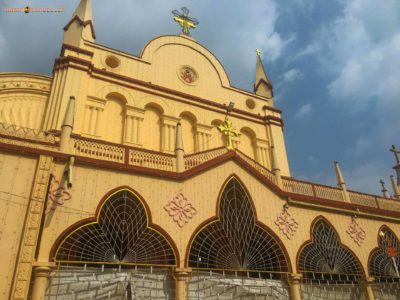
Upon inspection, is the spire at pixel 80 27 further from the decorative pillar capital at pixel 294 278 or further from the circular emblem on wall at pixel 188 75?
the decorative pillar capital at pixel 294 278

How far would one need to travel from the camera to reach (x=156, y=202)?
12.0 m

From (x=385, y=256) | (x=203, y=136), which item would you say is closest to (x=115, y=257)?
(x=203, y=136)

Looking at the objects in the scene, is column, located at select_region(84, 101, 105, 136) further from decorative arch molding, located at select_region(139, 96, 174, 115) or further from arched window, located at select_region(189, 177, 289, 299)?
arched window, located at select_region(189, 177, 289, 299)

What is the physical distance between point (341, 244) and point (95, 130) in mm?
12093

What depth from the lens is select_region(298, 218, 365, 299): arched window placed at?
14.0 metres

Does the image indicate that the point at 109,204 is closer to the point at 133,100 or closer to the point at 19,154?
the point at 19,154

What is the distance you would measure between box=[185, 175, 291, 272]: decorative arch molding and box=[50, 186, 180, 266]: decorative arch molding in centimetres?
108

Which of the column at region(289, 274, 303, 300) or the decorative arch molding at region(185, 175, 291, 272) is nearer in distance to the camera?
the decorative arch molding at region(185, 175, 291, 272)

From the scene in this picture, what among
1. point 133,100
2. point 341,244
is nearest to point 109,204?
point 133,100

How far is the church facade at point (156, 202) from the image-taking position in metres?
10.3

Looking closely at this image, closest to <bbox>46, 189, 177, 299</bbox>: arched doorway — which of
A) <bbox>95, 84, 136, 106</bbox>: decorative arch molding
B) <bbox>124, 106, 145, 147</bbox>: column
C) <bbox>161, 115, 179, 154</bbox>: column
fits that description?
<bbox>124, 106, 145, 147</bbox>: column

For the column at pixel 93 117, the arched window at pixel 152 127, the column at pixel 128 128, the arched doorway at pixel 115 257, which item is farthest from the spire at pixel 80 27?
the arched doorway at pixel 115 257

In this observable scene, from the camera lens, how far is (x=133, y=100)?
18125 millimetres

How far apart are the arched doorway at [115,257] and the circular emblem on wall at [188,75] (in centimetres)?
1066
